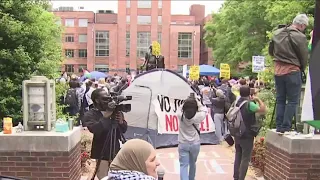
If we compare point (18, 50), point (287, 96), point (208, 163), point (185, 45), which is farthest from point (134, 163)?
point (185, 45)

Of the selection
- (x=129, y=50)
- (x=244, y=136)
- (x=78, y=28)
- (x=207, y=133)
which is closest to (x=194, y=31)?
(x=129, y=50)

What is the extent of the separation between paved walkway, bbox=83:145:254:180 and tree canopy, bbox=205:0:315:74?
16297 mm

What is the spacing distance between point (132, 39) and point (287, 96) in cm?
7788

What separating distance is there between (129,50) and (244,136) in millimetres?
76328

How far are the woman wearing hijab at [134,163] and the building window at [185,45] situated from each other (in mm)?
81689

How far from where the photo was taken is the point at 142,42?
84750 mm

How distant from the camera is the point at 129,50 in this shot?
271ft

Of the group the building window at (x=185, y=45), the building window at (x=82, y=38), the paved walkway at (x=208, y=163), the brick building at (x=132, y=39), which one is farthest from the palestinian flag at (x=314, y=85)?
the building window at (x=82, y=38)

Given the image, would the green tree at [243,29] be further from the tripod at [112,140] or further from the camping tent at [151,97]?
the tripod at [112,140]

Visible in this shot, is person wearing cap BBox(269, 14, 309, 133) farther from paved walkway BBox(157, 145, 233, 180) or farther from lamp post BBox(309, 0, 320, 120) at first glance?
lamp post BBox(309, 0, 320, 120)

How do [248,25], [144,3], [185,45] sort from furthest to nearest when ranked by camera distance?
[144,3] < [185,45] < [248,25]

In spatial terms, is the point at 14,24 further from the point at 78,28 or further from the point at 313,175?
the point at 78,28

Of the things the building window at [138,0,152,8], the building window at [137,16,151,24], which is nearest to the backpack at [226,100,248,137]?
the building window at [137,16,151,24]

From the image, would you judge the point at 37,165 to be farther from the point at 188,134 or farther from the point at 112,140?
the point at 188,134
